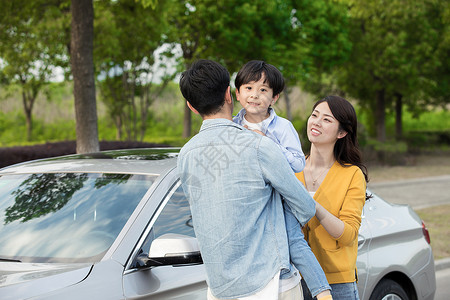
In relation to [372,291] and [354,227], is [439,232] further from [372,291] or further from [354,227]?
[354,227]

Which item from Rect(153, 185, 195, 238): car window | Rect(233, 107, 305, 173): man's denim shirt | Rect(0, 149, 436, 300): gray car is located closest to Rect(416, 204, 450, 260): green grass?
Rect(0, 149, 436, 300): gray car

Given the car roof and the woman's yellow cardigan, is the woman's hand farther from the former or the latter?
the car roof

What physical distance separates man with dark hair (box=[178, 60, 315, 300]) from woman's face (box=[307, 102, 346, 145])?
79cm

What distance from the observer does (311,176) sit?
3.01 m

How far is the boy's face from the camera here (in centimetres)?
263

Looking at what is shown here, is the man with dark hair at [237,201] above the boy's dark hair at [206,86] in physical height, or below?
below

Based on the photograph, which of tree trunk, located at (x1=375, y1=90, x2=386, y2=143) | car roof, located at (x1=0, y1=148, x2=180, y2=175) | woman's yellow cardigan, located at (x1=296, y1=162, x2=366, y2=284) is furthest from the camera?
tree trunk, located at (x1=375, y1=90, x2=386, y2=143)

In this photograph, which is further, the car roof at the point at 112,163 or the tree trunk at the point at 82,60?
the tree trunk at the point at 82,60

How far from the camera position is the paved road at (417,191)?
12398 millimetres

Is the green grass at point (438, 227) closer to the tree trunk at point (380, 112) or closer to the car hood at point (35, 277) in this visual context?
the car hood at point (35, 277)

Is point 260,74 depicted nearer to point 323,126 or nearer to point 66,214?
point 323,126

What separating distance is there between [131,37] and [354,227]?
46.9 feet

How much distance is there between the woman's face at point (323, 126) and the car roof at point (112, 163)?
2.72 ft

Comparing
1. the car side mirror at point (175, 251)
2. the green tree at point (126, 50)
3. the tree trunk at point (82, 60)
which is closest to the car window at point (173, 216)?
the car side mirror at point (175, 251)
